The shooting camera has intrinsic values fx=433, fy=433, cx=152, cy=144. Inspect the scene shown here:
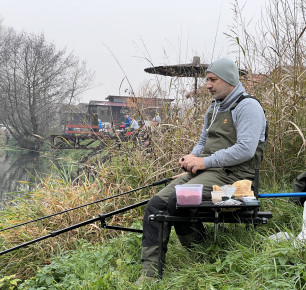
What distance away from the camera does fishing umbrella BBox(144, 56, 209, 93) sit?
17.8 ft

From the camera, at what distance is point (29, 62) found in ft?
112

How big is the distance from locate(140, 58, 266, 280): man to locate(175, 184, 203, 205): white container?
170 millimetres

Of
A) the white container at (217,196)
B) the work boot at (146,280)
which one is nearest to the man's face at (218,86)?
the white container at (217,196)

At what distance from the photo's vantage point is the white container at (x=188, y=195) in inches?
94.0

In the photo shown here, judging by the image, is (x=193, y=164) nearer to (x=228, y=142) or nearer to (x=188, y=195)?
(x=228, y=142)

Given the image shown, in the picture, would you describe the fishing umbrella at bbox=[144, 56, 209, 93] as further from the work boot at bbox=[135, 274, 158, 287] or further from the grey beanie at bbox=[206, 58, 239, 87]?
the work boot at bbox=[135, 274, 158, 287]

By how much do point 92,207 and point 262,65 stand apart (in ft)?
7.59

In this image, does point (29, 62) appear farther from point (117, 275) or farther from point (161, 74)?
point (117, 275)

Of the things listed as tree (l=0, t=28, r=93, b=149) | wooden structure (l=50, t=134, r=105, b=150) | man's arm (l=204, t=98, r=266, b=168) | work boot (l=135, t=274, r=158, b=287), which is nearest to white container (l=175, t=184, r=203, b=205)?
man's arm (l=204, t=98, r=266, b=168)

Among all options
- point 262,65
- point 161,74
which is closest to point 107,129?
point 161,74

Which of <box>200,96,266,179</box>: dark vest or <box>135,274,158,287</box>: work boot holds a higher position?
<box>200,96,266,179</box>: dark vest

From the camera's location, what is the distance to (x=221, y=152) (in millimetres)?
2752

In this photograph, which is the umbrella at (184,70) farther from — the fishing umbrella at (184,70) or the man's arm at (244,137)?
the man's arm at (244,137)

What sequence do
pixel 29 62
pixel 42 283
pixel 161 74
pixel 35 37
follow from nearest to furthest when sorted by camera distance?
1. pixel 42 283
2. pixel 161 74
3. pixel 29 62
4. pixel 35 37
